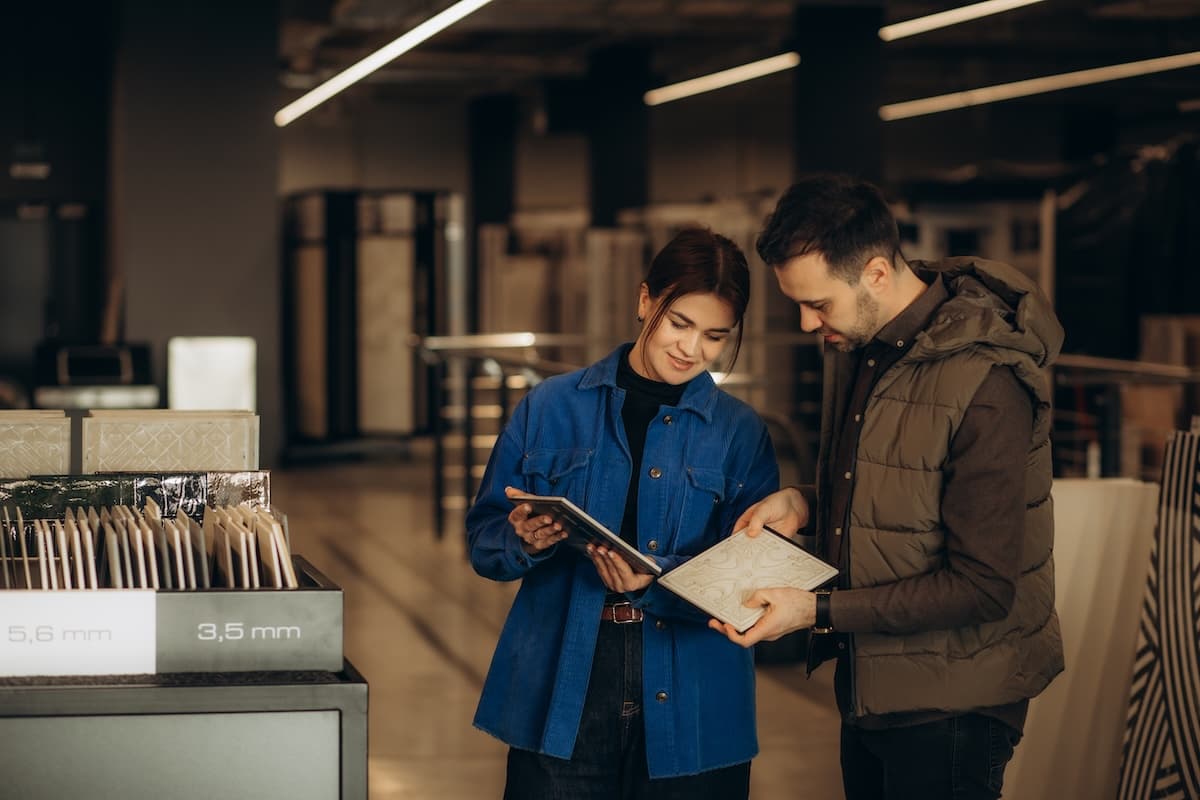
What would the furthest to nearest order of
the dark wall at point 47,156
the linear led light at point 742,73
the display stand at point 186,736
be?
the dark wall at point 47,156 → the linear led light at point 742,73 → the display stand at point 186,736

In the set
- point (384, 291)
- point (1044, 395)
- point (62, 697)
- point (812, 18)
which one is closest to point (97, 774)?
point (62, 697)

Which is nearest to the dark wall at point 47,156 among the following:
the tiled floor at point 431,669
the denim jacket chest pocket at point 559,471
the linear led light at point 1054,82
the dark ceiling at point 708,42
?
the dark ceiling at point 708,42

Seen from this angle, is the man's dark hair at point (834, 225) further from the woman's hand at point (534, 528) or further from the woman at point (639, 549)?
the woman's hand at point (534, 528)

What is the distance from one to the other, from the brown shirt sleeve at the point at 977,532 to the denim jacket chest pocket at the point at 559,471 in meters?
0.47

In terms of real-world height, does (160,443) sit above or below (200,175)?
below

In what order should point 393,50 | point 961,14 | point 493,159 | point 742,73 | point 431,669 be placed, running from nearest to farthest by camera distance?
point 431,669, point 961,14, point 393,50, point 742,73, point 493,159

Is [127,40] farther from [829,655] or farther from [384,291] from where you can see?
[829,655]

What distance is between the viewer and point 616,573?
2.27 meters

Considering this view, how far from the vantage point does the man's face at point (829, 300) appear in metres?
2.26

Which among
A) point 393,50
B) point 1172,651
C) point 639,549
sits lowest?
point 1172,651

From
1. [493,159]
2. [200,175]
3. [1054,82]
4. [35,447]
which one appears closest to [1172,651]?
[35,447]

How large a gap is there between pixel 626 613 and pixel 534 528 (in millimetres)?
231

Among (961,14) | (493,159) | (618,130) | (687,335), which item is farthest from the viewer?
(493,159)

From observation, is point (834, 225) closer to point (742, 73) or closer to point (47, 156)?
point (742, 73)
